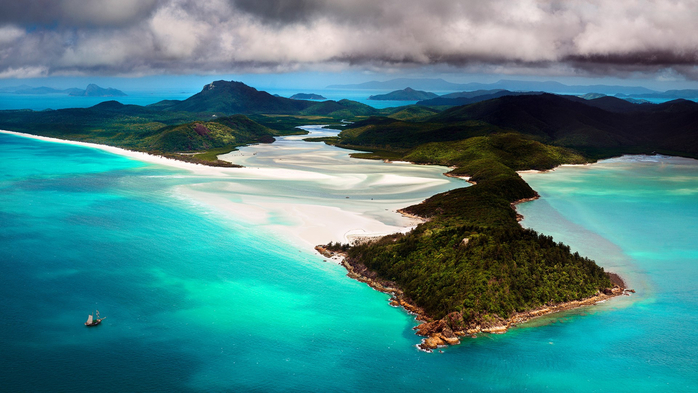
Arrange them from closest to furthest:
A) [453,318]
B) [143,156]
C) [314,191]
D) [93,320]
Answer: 1. [453,318]
2. [93,320]
3. [314,191]
4. [143,156]

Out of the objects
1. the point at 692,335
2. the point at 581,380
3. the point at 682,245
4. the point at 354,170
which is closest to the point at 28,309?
the point at 581,380

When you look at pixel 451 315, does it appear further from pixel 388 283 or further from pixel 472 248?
pixel 472 248

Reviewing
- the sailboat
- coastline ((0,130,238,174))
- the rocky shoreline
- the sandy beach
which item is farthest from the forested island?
the sailboat

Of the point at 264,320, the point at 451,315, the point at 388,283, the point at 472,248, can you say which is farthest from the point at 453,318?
the point at 264,320

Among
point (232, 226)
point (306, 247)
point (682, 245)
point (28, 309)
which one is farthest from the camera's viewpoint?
point (232, 226)

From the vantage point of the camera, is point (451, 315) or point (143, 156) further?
point (143, 156)

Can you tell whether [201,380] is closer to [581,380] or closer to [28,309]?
[28,309]
